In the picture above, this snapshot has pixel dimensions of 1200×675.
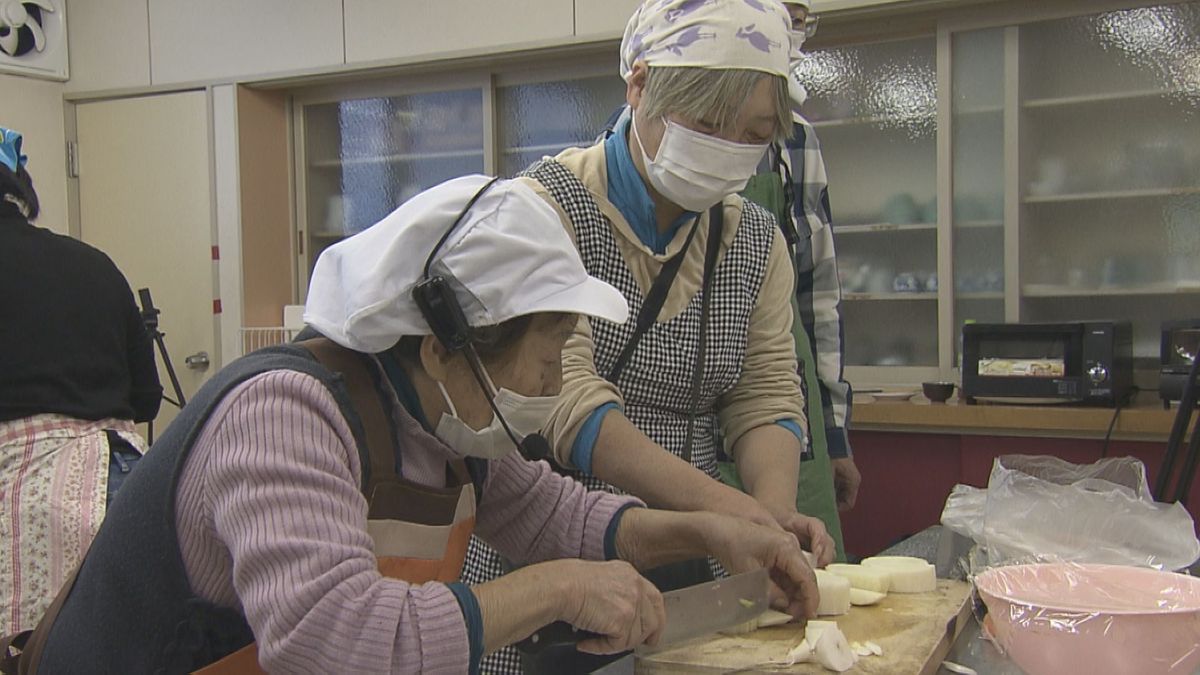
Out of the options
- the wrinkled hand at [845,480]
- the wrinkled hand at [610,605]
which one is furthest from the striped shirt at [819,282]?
the wrinkled hand at [610,605]

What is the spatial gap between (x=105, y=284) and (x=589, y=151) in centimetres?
132

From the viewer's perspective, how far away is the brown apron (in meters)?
1.02

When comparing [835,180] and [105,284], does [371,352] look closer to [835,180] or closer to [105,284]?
[105,284]

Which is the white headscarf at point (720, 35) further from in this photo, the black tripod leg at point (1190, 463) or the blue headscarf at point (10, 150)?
the blue headscarf at point (10, 150)

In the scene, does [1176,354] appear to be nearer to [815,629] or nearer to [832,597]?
[832,597]

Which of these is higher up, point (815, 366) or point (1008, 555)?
point (815, 366)

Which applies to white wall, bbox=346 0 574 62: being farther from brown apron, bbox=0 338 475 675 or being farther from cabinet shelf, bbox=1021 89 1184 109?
brown apron, bbox=0 338 475 675

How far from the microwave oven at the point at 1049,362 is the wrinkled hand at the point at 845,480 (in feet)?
3.90

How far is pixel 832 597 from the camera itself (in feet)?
4.19

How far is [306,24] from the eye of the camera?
4.26m

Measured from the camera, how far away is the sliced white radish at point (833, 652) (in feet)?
3.55

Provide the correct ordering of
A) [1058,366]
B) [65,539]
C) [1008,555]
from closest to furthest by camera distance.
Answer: [1008,555] → [65,539] → [1058,366]

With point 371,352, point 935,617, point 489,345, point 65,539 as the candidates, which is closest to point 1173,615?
point 935,617

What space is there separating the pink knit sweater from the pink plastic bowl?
1.79 ft
